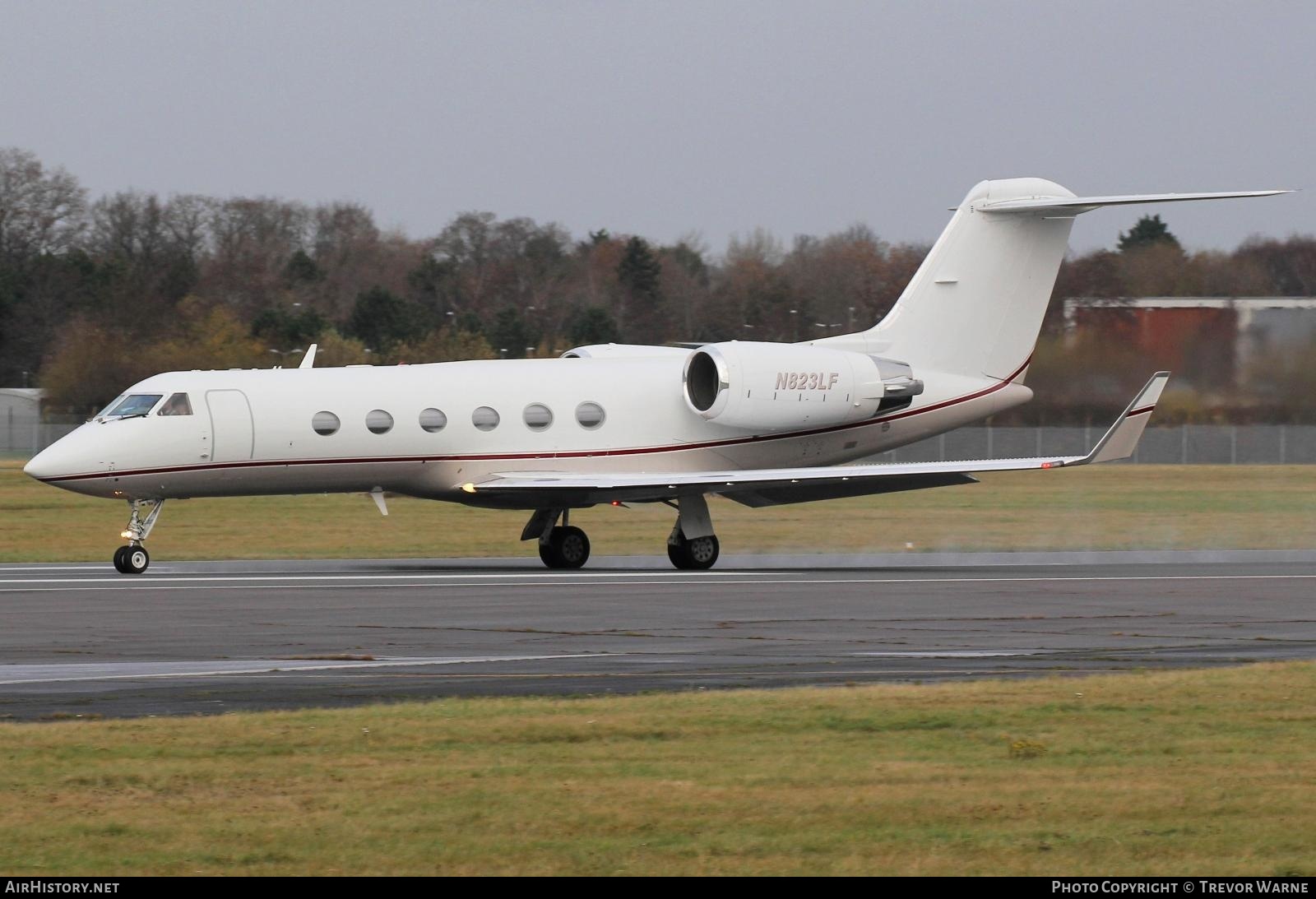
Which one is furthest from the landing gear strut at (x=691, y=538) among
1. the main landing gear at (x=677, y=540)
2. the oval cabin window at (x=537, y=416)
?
the oval cabin window at (x=537, y=416)

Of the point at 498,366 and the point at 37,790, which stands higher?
the point at 498,366

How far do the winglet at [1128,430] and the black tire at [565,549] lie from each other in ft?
22.8

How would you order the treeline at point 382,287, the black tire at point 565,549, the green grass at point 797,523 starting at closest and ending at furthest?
the black tire at point 565,549 → the green grass at point 797,523 → the treeline at point 382,287

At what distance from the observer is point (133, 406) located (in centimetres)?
2341

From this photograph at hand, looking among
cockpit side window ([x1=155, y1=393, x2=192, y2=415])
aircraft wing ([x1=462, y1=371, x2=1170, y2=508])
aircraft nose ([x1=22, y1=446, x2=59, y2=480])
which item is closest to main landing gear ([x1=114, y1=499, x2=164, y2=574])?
aircraft nose ([x1=22, y1=446, x2=59, y2=480])

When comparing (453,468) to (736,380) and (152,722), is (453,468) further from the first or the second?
(152,722)

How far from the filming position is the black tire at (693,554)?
82.3 ft

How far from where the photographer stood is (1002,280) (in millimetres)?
27891

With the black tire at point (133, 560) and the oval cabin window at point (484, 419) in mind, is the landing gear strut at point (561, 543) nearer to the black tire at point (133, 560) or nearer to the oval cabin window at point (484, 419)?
the oval cabin window at point (484, 419)

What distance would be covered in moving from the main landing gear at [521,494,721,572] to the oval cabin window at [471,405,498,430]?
1.58 metres

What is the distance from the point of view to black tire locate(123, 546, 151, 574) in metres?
22.9

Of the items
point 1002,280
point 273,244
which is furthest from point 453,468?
point 273,244

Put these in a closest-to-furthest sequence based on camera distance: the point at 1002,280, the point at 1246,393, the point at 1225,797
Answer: the point at 1225,797, the point at 1002,280, the point at 1246,393

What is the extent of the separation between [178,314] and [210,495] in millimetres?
44954
